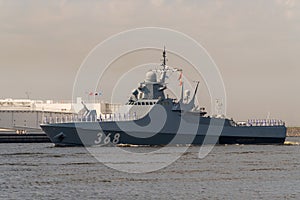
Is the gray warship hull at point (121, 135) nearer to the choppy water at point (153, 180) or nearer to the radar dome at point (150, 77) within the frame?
the radar dome at point (150, 77)

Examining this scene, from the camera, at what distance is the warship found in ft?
297

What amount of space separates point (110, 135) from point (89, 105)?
3577 cm

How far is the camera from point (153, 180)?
48.3 m

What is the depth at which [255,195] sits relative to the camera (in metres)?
40.6

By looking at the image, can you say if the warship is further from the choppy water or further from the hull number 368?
the choppy water

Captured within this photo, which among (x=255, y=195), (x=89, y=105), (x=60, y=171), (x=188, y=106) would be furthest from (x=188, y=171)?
(x=89, y=105)

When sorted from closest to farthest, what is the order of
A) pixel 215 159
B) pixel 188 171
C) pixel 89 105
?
pixel 188 171 → pixel 215 159 → pixel 89 105

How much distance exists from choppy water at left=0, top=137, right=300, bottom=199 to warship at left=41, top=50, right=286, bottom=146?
2346cm

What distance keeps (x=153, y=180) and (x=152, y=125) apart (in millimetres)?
44651

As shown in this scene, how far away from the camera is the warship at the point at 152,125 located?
9056 centimetres

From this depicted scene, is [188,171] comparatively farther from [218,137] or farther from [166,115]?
[218,137]

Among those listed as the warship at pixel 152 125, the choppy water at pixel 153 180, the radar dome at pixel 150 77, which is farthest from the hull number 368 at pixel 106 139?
the choppy water at pixel 153 180

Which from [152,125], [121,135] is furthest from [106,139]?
[152,125]

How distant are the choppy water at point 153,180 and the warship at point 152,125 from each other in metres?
23.5
